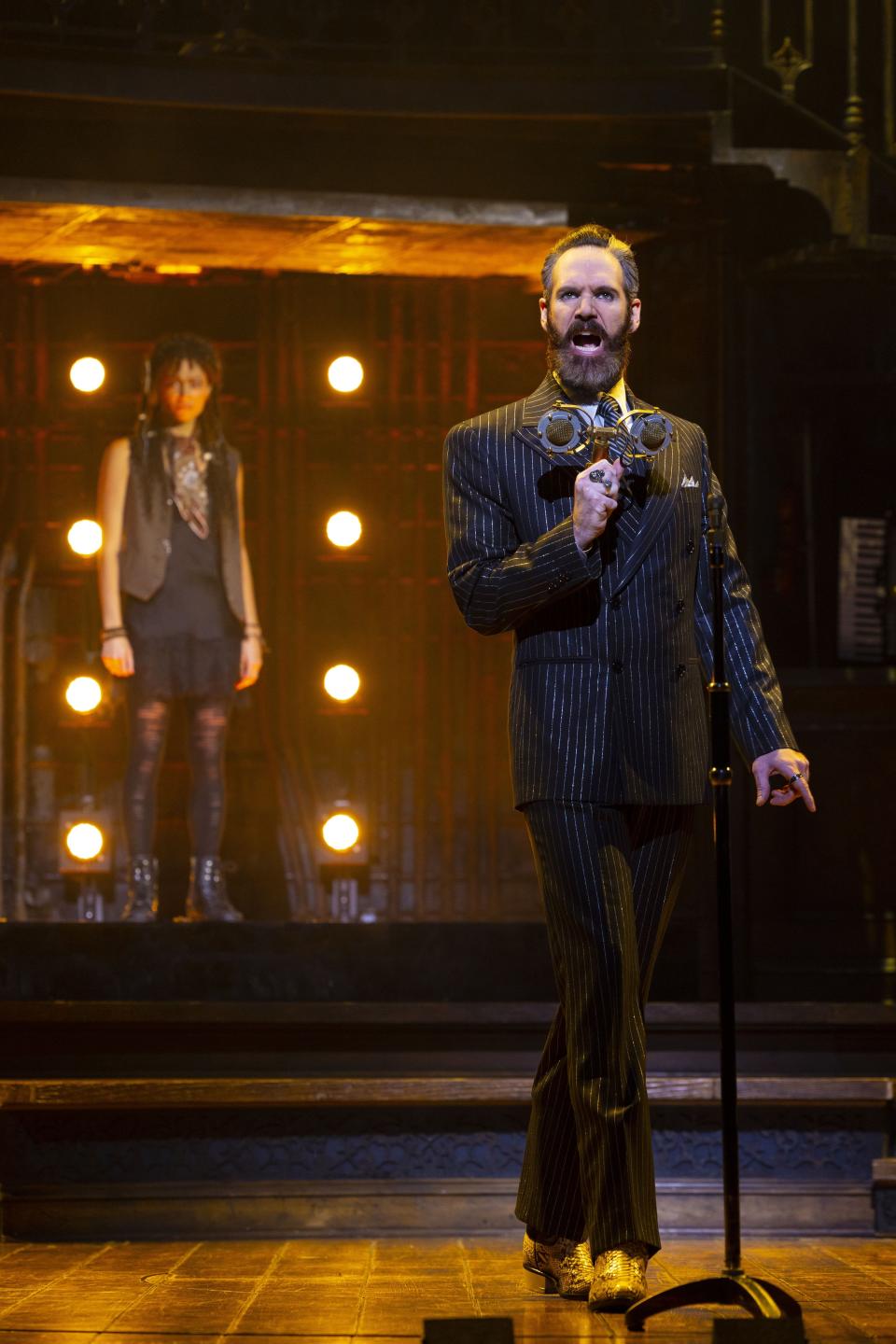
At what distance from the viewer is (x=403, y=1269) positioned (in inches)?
159

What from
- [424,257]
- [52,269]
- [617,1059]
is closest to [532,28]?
[424,257]

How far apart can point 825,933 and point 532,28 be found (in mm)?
3364

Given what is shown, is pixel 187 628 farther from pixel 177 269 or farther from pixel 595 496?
pixel 595 496

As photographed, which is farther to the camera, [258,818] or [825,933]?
[258,818]

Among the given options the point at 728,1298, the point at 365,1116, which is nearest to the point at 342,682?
the point at 365,1116

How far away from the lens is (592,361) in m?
3.41

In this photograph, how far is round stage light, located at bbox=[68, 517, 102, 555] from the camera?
7168 mm

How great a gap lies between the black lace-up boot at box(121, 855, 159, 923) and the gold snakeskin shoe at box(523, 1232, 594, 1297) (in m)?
3.42

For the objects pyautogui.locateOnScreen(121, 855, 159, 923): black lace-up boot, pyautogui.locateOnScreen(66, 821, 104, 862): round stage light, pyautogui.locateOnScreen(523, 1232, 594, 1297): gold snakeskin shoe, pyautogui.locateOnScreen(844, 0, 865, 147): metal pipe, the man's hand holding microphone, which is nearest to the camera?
the man's hand holding microphone

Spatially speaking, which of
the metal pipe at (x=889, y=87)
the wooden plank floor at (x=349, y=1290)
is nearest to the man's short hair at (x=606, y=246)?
the wooden plank floor at (x=349, y=1290)

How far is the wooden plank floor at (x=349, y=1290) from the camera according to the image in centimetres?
314

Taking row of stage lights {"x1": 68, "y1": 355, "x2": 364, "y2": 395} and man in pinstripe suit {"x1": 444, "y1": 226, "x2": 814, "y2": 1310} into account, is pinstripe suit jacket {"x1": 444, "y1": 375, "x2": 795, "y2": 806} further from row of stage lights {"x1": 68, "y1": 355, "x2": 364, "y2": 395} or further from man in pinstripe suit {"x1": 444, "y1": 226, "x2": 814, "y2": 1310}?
row of stage lights {"x1": 68, "y1": 355, "x2": 364, "y2": 395}

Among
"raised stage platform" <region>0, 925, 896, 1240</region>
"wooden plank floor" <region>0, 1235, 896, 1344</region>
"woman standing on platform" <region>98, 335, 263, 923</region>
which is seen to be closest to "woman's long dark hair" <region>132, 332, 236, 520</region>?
"woman standing on platform" <region>98, 335, 263, 923</region>

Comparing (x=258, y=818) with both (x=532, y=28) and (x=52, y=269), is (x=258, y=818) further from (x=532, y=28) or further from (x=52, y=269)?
(x=532, y=28)
